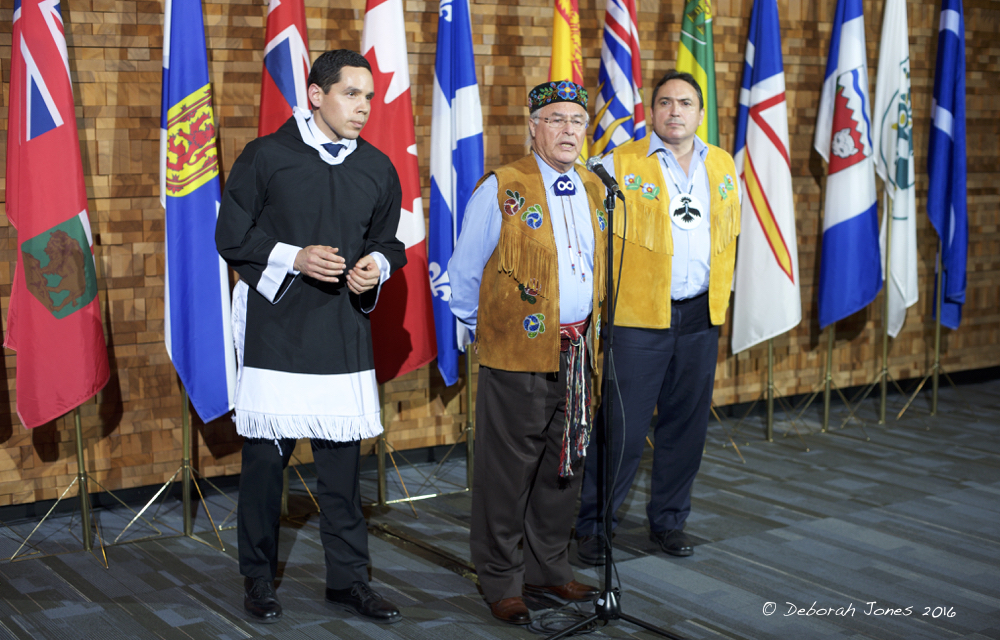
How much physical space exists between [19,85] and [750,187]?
3.14 m

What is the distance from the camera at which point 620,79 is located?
4402 millimetres

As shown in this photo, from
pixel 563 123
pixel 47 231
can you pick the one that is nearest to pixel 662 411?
pixel 563 123

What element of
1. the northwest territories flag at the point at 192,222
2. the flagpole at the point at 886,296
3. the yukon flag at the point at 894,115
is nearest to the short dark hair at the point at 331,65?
the northwest territories flag at the point at 192,222

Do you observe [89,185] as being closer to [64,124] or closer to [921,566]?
[64,124]

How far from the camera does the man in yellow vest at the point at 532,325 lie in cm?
284

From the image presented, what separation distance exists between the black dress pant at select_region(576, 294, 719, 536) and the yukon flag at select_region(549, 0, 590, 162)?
3.75ft

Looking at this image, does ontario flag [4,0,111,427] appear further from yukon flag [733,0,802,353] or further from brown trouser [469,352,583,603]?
yukon flag [733,0,802,353]

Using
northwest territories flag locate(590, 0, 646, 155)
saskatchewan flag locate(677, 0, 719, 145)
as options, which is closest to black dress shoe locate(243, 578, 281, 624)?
northwest territories flag locate(590, 0, 646, 155)

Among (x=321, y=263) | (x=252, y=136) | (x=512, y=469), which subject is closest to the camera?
(x=321, y=263)

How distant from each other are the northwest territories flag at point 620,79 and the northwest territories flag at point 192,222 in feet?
5.56

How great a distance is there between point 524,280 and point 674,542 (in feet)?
4.00

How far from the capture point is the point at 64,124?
331cm

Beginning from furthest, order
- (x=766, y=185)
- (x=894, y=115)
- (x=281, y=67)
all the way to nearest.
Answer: (x=894, y=115)
(x=766, y=185)
(x=281, y=67)

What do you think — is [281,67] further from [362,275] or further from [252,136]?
[362,275]
